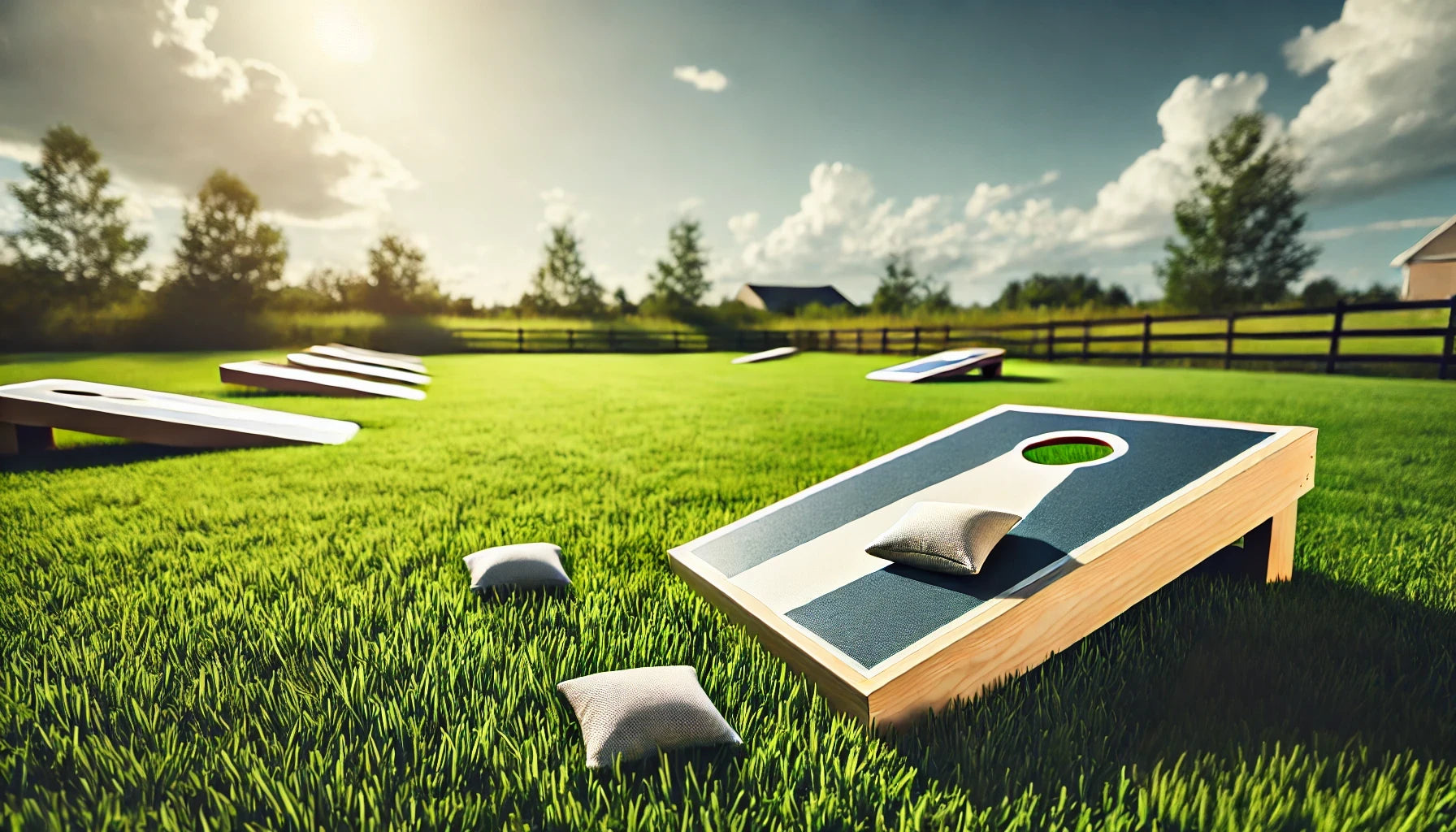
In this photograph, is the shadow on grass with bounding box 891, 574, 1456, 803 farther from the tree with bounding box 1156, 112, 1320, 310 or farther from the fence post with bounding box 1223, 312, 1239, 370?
the tree with bounding box 1156, 112, 1320, 310

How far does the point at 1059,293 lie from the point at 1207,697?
65.3 ft

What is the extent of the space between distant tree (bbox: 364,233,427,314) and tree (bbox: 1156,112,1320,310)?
78.4ft

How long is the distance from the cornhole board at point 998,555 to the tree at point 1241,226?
19.6 m

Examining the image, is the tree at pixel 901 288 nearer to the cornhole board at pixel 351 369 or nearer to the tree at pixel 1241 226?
the tree at pixel 1241 226

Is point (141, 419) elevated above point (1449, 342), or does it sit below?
below

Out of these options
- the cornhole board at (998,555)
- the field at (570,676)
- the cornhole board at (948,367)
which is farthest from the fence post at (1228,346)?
the cornhole board at (998,555)

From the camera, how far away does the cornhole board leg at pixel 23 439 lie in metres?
3.84

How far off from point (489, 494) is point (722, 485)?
124cm

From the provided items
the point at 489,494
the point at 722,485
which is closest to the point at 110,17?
the point at 489,494

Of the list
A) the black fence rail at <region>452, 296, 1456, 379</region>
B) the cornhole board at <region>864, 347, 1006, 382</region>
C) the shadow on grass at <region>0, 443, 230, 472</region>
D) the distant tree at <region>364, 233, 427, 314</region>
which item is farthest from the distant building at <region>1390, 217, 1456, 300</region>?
the distant tree at <region>364, 233, 427, 314</region>

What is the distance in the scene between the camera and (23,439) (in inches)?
164

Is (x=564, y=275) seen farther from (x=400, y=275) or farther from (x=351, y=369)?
(x=351, y=369)

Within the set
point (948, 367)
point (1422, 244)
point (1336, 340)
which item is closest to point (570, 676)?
point (948, 367)

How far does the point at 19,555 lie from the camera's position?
221 cm
